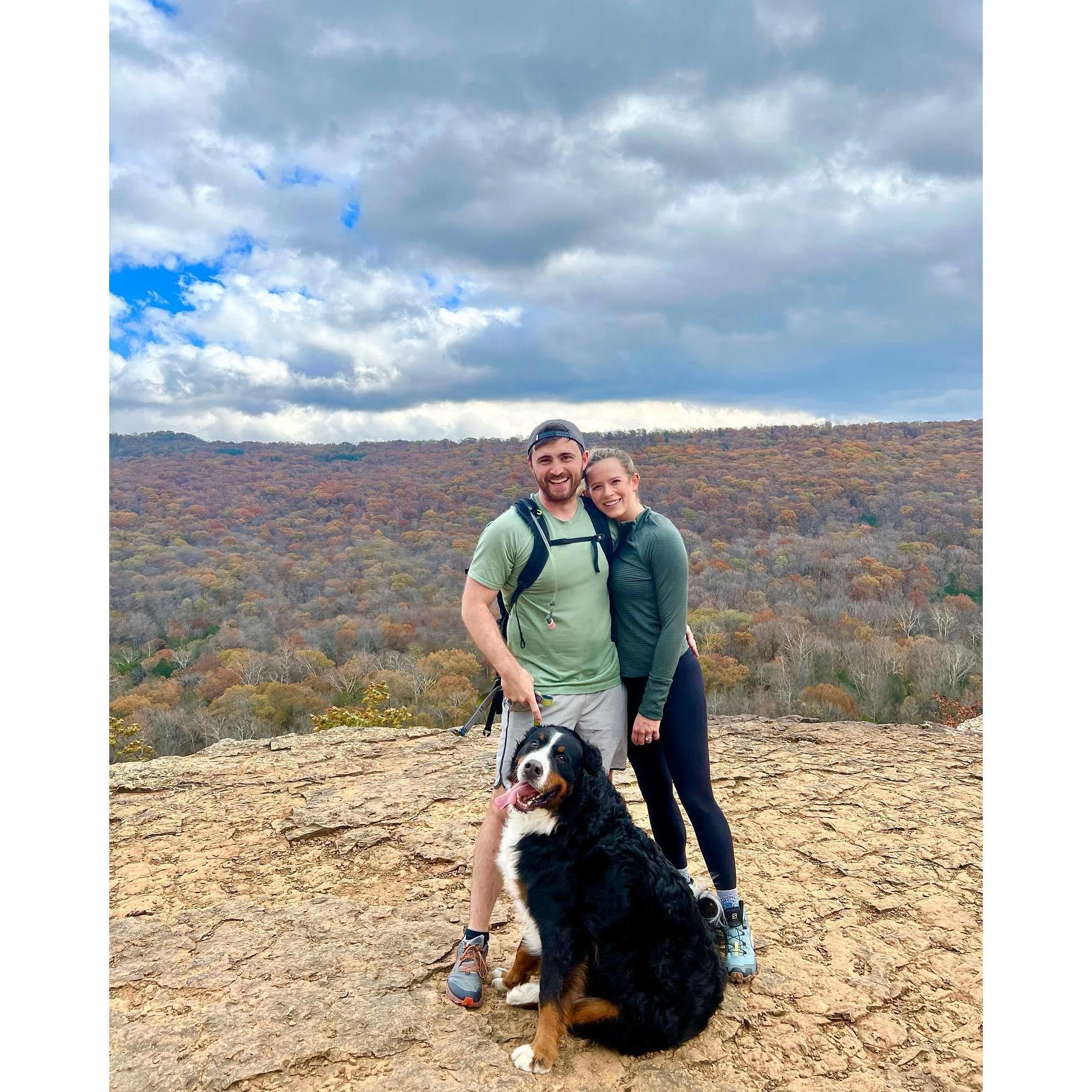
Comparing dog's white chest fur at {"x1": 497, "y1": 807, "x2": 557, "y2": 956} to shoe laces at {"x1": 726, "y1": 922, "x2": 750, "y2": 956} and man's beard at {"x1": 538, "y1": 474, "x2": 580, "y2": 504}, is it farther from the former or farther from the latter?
man's beard at {"x1": 538, "y1": 474, "x2": 580, "y2": 504}

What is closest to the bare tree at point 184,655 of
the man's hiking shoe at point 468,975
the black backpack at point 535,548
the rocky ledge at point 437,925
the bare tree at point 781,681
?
the rocky ledge at point 437,925

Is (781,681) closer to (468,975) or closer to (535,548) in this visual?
(468,975)

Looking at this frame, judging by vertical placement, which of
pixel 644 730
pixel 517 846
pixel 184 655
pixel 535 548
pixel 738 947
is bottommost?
pixel 184 655

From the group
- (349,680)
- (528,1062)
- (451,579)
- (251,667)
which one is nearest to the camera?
(528,1062)

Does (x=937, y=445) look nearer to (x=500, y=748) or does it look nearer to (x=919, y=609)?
(x=919, y=609)

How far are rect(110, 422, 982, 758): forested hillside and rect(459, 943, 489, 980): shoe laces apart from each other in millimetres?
5556

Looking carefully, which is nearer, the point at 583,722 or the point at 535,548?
the point at 535,548

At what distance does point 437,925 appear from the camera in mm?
3607

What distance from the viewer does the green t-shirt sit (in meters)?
2.87

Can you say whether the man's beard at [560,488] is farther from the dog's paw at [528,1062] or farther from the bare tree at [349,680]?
the bare tree at [349,680]

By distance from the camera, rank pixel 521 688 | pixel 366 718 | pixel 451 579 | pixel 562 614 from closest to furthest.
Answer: pixel 521 688, pixel 562 614, pixel 366 718, pixel 451 579

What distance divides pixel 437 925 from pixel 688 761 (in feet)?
5.18

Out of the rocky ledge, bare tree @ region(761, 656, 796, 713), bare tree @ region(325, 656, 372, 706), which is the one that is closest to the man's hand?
the rocky ledge

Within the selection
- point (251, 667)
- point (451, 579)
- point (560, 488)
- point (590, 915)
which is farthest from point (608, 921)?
point (451, 579)
